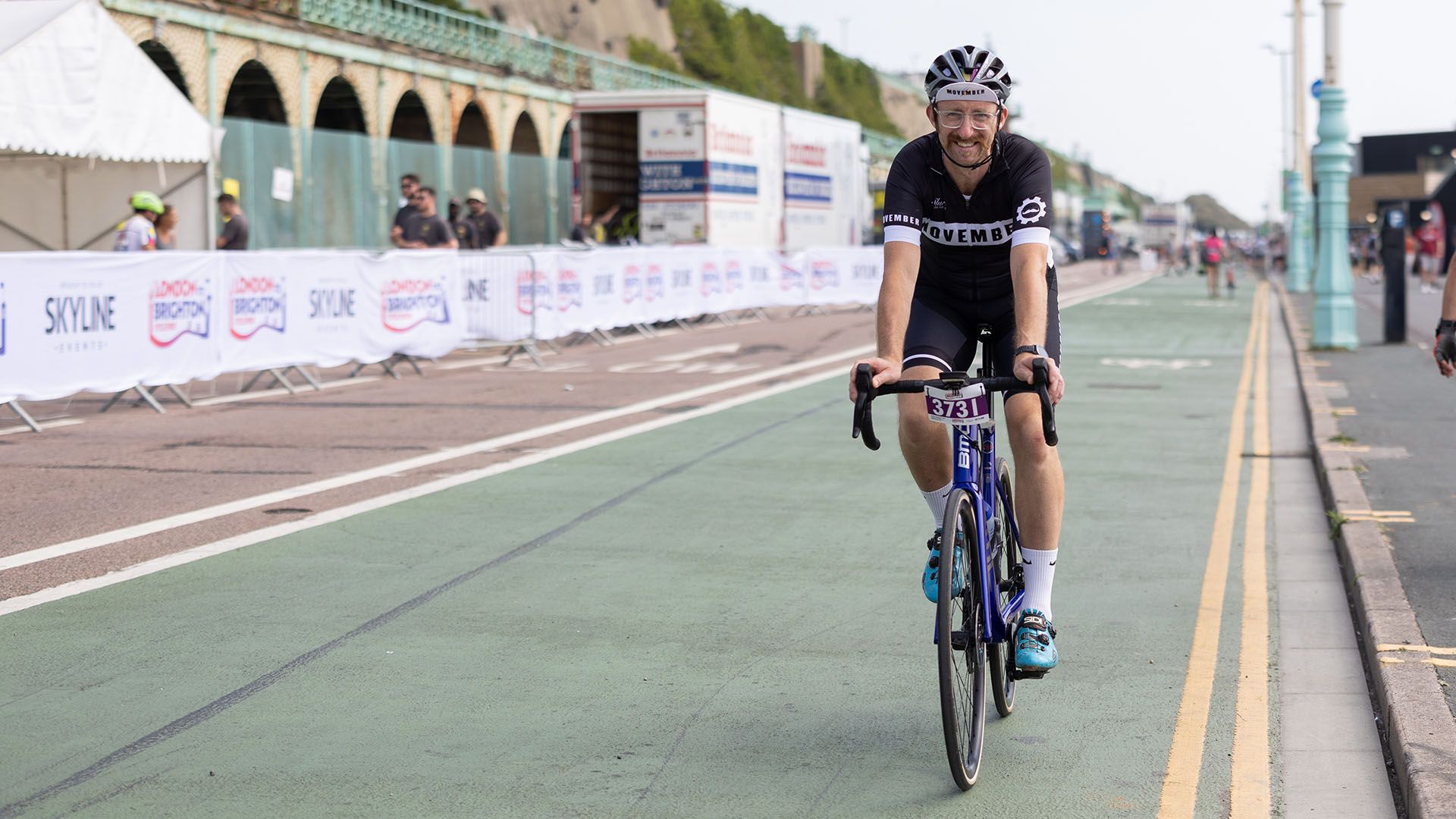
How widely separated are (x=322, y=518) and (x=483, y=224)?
15.9 m

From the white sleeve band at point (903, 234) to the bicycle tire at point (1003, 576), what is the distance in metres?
0.70

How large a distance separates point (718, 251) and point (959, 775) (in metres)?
25.0

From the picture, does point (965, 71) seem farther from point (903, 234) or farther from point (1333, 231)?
point (1333, 231)

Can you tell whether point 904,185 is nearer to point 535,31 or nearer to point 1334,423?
point 1334,423

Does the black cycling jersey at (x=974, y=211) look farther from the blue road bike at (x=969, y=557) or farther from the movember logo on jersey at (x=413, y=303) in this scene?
the movember logo on jersey at (x=413, y=303)

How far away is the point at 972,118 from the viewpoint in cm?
491

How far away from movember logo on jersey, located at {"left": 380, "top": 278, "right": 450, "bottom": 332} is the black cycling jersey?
523 inches

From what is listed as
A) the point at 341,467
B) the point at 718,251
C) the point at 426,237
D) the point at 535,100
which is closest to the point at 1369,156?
the point at 535,100

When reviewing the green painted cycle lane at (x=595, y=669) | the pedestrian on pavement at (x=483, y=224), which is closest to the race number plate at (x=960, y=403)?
the green painted cycle lane at (x=595, y=669)

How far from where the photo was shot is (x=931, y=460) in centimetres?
504

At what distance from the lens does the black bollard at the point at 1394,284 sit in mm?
23125

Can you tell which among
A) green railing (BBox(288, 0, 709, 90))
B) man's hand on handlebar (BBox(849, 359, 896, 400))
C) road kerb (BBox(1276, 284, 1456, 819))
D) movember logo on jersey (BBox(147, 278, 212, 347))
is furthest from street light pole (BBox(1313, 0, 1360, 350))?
green railing (BBox(288, 0, 709, 90))

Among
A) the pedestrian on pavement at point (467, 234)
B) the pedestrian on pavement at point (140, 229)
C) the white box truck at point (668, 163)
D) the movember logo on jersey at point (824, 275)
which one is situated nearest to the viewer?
the pedestrian on pavement at point (140, 229)

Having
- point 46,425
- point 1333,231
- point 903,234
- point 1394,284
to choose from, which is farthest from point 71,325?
point 1394,284
